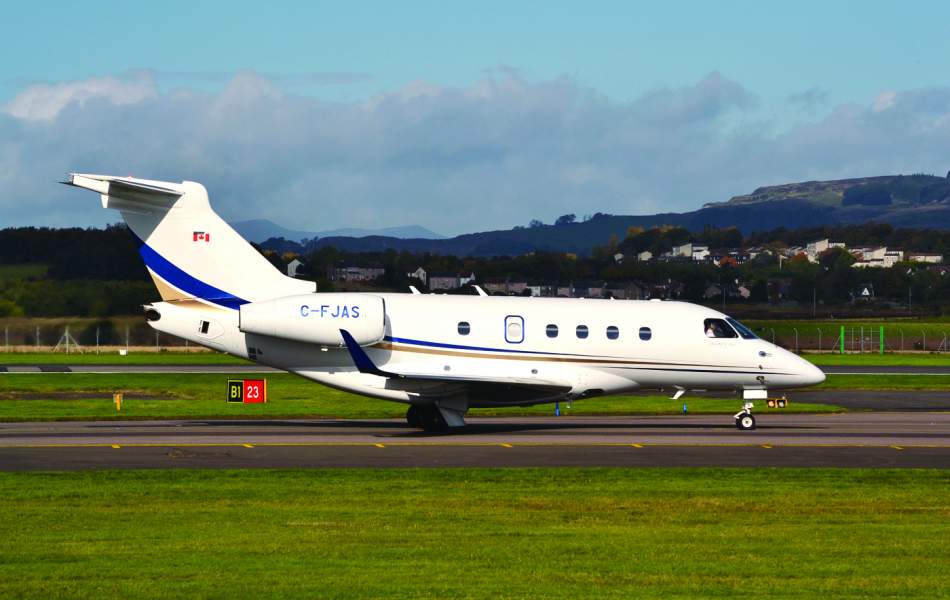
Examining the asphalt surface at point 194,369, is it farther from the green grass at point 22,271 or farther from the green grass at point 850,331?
the green grass at point 850,331

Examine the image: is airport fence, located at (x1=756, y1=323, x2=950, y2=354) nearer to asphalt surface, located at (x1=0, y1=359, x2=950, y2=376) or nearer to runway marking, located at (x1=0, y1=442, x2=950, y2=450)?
asphalt surface, located at (x1=0, y1=359, x2=950, y2=376)

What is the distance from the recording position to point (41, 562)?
1509cm

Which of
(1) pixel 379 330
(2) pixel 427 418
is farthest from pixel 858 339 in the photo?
(1) pixel 379 330

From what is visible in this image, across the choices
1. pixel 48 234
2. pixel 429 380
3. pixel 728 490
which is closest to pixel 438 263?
pixel 48 234

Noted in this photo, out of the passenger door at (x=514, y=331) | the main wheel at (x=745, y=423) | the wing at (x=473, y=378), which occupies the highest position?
the passenger door at (x=514, y=331)

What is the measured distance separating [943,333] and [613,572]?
95327 millimetres

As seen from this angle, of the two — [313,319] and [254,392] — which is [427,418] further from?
[254,392]

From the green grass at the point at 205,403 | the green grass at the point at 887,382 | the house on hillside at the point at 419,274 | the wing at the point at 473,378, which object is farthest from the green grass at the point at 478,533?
the house on hillside at the point at 419,274

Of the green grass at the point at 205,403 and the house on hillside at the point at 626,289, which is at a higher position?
the house on hillside at the point at 626,289

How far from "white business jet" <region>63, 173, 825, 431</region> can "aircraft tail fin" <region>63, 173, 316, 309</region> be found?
0.08 ft

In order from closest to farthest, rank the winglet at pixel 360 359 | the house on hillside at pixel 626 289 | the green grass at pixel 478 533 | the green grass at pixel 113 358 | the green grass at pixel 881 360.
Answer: the green grass at pixel 478 533, the winglet at pixel 360 359, the green grass at pixel 113 358, the green grass at pixel 881 360, the house on hillside at pixel 626 289

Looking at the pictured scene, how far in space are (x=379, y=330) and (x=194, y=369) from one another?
33655 mm

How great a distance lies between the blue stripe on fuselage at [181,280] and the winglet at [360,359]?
10.2ft

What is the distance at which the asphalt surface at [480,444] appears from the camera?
2634cm
